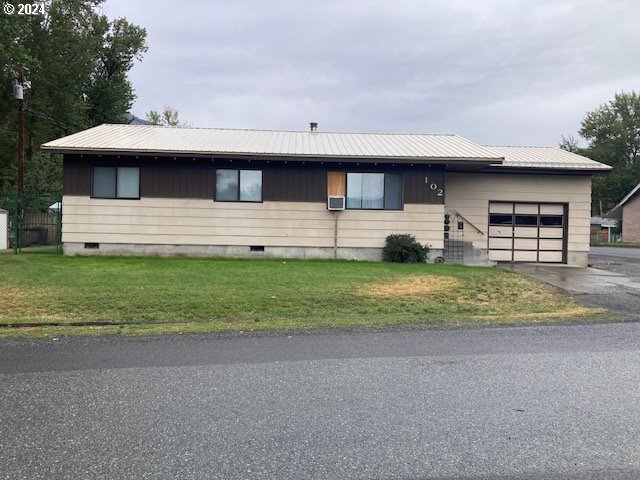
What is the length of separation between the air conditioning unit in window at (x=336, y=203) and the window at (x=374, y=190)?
49cm

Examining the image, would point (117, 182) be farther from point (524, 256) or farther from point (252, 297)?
point (524, 256)

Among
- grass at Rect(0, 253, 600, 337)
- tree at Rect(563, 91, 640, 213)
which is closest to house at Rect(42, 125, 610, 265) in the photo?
grass at Rect(0, 253, 600, 337)

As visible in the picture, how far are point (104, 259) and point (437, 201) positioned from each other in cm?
1080

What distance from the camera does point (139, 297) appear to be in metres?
10.1

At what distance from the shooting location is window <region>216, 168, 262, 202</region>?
17422mm

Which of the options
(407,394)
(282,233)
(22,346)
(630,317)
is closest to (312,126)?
(282,233)

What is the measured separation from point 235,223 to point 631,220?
47754 millimetres

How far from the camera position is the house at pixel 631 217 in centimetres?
5028

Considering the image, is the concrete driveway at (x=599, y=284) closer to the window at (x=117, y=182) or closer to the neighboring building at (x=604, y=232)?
the window at (x=117, y=182)

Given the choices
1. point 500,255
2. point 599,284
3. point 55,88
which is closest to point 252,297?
point 599,284

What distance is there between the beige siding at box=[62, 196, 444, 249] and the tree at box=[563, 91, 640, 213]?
58488mm

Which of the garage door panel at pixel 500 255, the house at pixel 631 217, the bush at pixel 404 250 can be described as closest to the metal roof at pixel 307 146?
the bush at pixel 404 250

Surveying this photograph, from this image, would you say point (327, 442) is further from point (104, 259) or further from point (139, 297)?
point (104, 259)

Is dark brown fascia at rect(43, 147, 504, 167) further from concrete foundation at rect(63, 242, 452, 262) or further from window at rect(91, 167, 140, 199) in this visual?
concrete foundation at rect(63, 242, 452, 262)
